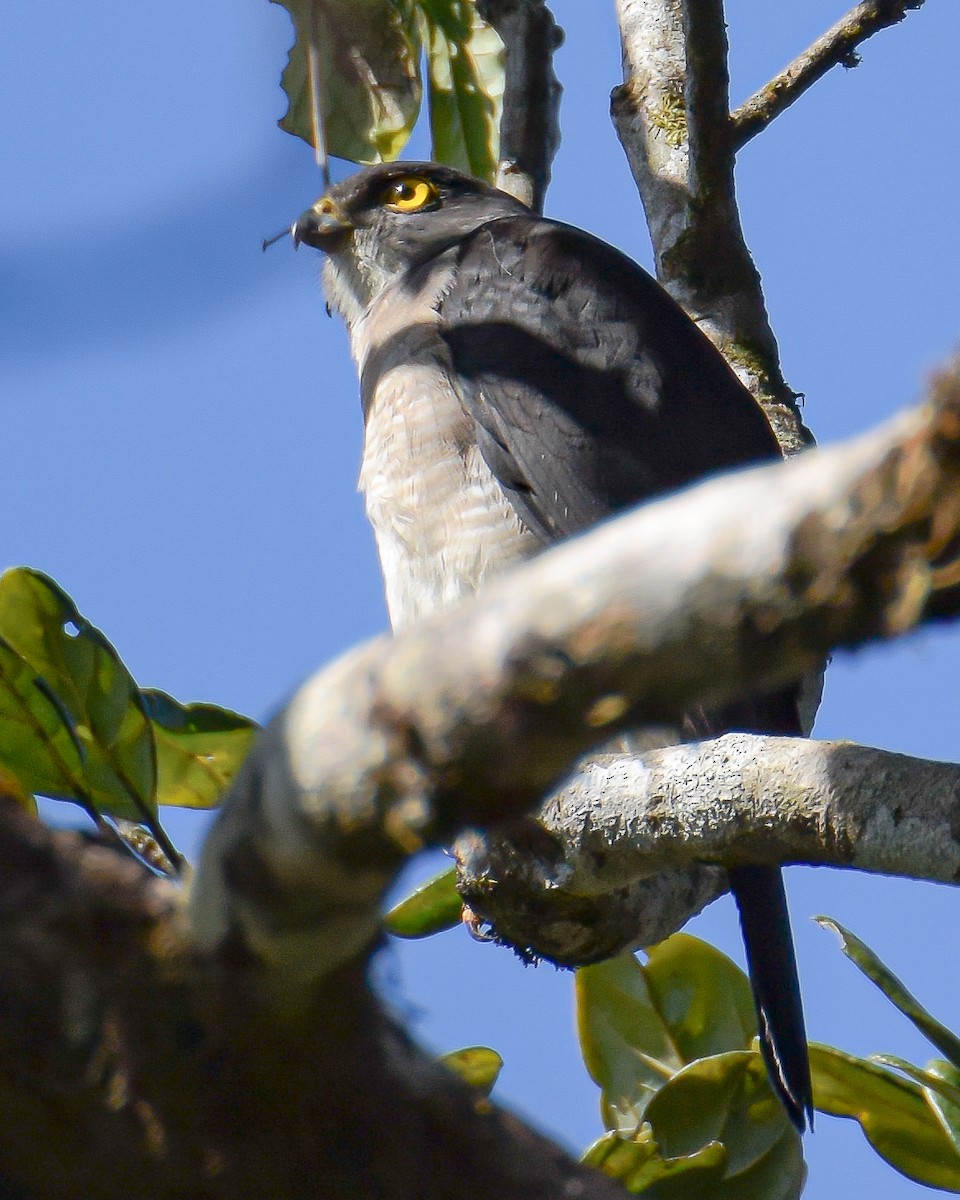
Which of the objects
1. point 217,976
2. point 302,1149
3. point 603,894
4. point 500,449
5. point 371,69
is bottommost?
point 302,1149

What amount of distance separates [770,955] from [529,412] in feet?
5.71

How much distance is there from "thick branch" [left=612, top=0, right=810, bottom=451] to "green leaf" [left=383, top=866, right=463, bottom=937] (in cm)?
193

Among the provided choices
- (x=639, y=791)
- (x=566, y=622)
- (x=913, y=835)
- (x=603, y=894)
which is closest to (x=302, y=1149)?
(x=566, y=622)

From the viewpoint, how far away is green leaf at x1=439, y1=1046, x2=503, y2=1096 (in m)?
3.15

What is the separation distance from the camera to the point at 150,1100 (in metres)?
1.58

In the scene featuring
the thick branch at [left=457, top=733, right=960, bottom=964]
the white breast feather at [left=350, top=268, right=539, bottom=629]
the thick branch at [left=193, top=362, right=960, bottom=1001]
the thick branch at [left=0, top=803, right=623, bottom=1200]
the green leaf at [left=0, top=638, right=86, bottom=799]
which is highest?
the white breast feather at [left=350, top=268, right=539, bottom=629]

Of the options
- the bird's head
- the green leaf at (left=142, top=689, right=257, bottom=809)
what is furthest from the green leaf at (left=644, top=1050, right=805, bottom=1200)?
the bird's head

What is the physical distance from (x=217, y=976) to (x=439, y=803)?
0.42m

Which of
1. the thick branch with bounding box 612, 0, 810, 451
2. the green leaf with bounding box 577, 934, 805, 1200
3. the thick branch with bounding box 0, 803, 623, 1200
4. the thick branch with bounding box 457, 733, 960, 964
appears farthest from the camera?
the thick branch with bounding box 612, 0, 810, 451

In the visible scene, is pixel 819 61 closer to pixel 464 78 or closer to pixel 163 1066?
pixel 464 78

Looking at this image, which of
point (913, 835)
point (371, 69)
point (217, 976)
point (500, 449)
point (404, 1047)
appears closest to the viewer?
point (217, 976)

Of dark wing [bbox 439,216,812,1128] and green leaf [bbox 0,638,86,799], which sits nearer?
green leaf [bbox 0,638,86,799]

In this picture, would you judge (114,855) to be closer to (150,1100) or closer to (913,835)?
(150,1100)

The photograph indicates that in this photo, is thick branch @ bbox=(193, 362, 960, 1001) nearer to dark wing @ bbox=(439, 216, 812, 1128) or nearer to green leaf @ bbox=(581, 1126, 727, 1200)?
green leaf @ bbox=(581, 1126, 727, 1200)
